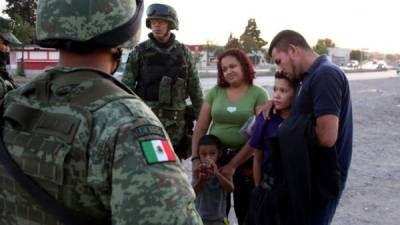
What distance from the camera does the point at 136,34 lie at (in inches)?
63.1

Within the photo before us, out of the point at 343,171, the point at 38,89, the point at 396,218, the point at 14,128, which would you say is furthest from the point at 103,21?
the point at 396,218

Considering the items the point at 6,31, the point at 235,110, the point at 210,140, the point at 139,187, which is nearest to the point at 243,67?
the point at 235,110

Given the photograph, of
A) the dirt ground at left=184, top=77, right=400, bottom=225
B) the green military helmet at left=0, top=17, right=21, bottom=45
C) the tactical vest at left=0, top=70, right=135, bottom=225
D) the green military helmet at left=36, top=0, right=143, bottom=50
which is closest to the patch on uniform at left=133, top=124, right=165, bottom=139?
the tactical vest at left=0, top=70, right=135, bottom=225

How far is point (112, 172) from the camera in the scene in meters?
1.31

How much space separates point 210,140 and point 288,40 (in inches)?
42.4

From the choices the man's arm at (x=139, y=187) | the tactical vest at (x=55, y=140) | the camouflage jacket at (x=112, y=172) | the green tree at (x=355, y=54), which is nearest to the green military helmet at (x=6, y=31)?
the tactical vest at (x=55, y=140)

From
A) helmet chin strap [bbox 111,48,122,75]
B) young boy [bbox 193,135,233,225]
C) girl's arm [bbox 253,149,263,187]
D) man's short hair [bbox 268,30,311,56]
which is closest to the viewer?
helmet chin strap [bbox 111,48,122,75]

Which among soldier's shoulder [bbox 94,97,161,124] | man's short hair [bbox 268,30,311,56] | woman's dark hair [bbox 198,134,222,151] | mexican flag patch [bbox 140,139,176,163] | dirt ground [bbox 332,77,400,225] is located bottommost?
dirt ground [bbox 332,77,400,225]

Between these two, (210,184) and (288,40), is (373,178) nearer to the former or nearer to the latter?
(210,184)

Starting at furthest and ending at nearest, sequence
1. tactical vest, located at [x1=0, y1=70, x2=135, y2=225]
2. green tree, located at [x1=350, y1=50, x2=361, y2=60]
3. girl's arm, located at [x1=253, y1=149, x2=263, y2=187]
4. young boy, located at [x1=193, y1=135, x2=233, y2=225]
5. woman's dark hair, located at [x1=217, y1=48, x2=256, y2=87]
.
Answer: green tree, located at [x1=350, y1=50, x2=361, y2=60], woman's dark hair, located at [x1=217, y1=48, x2=256, y2=87], young boy, located at [x1=193, y1=135, x2=233, y2=225], girl's arm, located at [x1=253, y1=149, x2=263, y2=187], tactical vest, located at [x1=0, y1=70, x2=135, y2=225]

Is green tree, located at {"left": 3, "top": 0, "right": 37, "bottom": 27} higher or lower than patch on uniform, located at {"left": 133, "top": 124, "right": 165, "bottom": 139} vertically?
higher

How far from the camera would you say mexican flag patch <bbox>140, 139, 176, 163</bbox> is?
1.29m

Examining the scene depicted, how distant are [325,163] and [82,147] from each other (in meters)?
1.70

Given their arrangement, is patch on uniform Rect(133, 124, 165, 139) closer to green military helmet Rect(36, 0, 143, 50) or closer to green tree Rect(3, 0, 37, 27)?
green military helmet Rect(36, 0, 143, 50)
